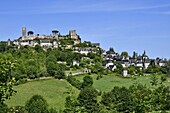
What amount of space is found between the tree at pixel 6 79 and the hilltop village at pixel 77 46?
112564 mm

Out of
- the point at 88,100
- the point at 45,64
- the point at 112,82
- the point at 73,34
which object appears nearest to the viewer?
the point at 88,100

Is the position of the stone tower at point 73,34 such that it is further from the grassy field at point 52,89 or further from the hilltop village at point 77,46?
the grassy field at point 52,89

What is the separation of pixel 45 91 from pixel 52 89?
2.01 meters

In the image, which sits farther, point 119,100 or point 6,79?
point 119,100

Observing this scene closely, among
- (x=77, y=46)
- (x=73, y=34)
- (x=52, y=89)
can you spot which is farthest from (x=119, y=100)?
(x=73, y=34)

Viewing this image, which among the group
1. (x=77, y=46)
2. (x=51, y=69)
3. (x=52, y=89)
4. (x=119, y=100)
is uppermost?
(x=77, y=46)

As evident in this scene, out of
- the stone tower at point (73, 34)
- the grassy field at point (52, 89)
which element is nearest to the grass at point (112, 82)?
the grassy field at point (52, 89)

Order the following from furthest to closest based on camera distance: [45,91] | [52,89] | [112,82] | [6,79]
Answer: [112,82], [52,89], [45,91], [6,79]

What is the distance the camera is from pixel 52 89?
245ft

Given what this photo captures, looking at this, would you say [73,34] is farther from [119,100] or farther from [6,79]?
[6,79]

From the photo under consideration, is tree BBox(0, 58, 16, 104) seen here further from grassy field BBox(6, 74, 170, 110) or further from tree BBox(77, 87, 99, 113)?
tree BBox(77, 87, 99, 113)

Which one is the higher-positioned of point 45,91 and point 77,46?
point 77,46

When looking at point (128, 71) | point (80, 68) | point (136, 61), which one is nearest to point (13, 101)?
point (80, 68)

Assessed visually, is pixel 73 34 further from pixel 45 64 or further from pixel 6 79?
pixel 6 79
